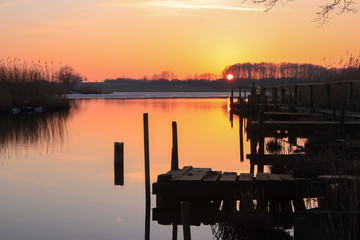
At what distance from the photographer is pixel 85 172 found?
20328 mm

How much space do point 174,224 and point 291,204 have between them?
2.59m

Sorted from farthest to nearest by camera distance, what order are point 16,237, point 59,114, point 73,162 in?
point 59,114, point 73,162, point 16,237

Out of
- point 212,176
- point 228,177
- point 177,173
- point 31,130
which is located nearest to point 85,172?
point 177,173

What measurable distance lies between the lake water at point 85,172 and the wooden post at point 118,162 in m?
0.37

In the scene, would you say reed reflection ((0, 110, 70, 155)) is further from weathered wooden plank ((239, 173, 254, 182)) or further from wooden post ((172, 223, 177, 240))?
weathered wooden plank ((239, 173, 254, 182))

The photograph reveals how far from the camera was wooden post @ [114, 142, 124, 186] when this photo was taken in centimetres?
1580

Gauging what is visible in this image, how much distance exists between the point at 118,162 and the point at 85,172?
15.0 feet

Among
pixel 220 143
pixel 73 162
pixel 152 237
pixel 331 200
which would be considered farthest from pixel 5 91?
pixel 331 200

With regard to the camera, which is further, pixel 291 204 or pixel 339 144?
pixel 339 144

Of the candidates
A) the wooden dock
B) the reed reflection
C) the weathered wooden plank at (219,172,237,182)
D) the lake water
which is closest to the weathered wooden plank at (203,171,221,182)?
the wooden dock

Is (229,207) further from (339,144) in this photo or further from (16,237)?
(339,144)

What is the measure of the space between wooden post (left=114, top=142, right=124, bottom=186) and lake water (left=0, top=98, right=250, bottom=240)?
1.22 ft

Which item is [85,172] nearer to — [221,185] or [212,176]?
[212,176]

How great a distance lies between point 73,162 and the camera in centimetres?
2294
